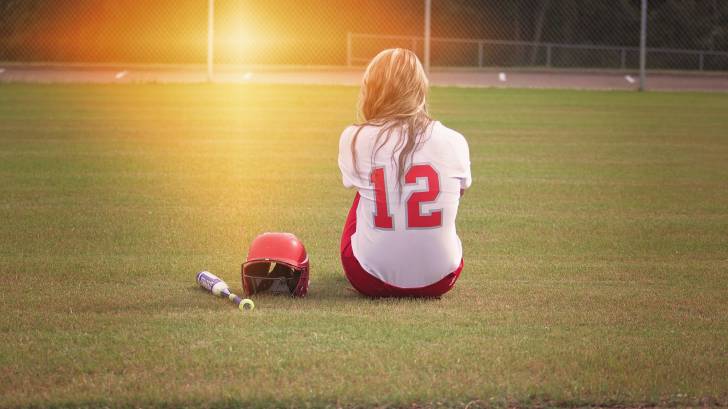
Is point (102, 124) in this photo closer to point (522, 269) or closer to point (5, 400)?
point (522, 269)

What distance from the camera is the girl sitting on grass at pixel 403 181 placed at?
5602mm

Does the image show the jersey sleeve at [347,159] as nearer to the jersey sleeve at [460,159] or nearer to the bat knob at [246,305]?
the jersey sleeve at [460,159]

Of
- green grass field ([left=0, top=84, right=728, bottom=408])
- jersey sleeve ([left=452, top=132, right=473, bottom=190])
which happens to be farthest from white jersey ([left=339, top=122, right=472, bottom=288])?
green grass field ([left=0, top=84, right=728, bottom=408])

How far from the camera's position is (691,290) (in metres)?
6.23

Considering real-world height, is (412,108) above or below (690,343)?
above

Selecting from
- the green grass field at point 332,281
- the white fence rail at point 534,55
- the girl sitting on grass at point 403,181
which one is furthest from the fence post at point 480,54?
the girl sitting on grass at point 403,181

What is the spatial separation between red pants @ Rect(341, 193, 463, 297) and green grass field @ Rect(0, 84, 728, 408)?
7cm

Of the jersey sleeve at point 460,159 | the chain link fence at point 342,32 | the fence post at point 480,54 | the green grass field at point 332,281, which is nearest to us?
the green grass field at point 332,281

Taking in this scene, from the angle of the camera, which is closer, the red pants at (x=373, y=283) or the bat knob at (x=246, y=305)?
the bat knob at (x=246, y=305)

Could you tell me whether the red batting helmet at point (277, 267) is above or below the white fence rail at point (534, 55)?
below

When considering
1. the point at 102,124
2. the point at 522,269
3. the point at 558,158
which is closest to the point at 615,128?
the point at 558,158

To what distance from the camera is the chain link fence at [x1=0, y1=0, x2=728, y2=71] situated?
105ft

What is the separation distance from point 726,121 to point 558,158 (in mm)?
5983

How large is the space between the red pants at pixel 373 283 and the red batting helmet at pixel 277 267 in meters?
0.23
